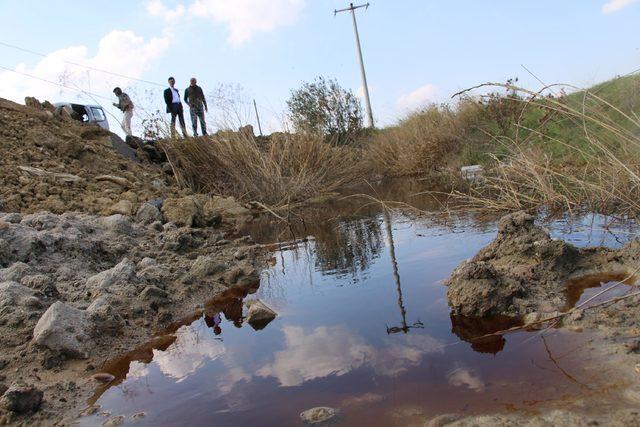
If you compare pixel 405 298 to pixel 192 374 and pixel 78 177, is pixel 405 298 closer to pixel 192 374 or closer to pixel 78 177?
pixel 192 374

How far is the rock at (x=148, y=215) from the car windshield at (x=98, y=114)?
8617 millimetres

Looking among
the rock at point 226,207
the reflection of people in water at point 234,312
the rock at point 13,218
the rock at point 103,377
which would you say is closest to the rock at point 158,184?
the rock at point 226,207

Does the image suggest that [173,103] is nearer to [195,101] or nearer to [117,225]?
[195,101]

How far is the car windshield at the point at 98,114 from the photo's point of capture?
14547 millimetres

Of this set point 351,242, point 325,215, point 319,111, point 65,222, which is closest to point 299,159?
point 325,215

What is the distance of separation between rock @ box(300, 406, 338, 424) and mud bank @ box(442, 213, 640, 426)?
0.42 meters

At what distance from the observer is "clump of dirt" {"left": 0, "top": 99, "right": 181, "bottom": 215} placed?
722cm

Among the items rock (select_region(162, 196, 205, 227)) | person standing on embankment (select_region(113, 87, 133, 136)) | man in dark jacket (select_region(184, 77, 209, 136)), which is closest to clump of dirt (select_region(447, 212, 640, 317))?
rock (select_region(162, 196, 205, 227))

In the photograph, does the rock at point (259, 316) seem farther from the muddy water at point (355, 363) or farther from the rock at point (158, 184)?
the rock at point (158, 184)

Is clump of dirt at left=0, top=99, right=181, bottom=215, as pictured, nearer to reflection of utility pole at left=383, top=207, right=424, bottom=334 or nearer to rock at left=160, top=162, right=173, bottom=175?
rock at left=160, top=162, right=173, bottom=175

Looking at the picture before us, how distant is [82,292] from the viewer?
3865 mm

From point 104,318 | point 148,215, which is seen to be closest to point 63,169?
point 148,215

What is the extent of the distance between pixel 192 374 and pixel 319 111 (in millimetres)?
15216

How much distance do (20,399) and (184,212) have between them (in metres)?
4.74
